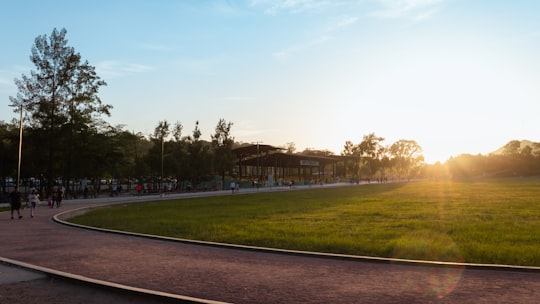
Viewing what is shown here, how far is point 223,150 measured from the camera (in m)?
70.1

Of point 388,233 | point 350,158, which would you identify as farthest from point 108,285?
point 350,158

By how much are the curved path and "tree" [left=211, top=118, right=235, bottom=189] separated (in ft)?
184

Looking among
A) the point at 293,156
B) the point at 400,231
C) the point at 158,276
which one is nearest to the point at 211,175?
the point at 293,156

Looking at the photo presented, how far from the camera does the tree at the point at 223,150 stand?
224ft

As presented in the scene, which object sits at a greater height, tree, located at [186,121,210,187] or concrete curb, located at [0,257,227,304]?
tree, located at [186,121,210,187]

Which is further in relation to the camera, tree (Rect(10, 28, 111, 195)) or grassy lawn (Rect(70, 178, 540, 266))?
tree (Rect(10, 28, 111, 195))

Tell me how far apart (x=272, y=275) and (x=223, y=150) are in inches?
2448

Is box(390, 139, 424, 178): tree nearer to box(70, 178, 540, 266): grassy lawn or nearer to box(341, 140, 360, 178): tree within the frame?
box(341, 140, 360, 178): tree

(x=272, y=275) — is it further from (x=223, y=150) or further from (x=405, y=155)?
(x=405, y=155)

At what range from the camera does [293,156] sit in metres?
85.3

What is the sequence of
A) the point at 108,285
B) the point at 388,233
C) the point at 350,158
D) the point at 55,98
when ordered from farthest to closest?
the point at 350,158 < the point at 55,98 < the point at 388,233 < the point at 108,285

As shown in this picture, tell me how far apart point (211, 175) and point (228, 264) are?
2410 inches

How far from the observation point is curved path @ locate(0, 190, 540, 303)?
273 inches

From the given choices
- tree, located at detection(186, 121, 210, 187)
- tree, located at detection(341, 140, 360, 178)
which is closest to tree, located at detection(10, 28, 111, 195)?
tree, located at detection(186, 121, 210, 187)
